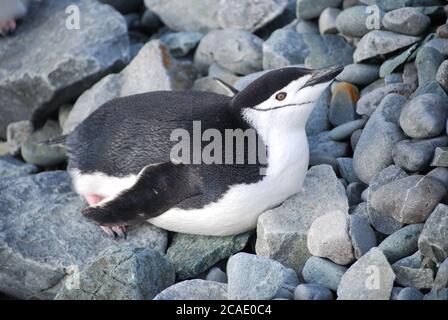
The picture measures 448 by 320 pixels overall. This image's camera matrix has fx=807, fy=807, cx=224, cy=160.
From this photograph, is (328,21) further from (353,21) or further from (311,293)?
(311,293)

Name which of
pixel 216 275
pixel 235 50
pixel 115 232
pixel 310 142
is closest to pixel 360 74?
pixel 310 142

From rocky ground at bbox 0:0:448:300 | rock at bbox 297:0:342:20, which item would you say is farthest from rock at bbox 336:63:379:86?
rock at bbox 297:0:342:20

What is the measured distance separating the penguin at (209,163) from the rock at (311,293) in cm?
55

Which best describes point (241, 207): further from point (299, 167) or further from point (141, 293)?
point (141, 293)

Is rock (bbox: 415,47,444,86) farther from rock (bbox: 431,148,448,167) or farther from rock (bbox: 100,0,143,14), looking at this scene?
rock (bbox: 100,0,143,14)

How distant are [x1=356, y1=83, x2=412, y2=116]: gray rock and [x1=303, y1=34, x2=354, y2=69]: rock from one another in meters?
0.49

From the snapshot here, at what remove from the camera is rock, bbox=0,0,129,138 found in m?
4.72

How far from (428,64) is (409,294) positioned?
1397mm

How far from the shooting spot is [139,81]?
15.2ft

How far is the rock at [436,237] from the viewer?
2957 mm

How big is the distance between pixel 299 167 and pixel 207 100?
53 cm

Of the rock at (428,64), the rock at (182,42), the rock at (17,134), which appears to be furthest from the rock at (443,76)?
the rock at (17,134)

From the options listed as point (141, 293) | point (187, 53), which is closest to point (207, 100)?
point (141, 293)

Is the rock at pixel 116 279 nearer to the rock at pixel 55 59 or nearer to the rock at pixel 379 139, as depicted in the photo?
the rock at pixel 379 139
